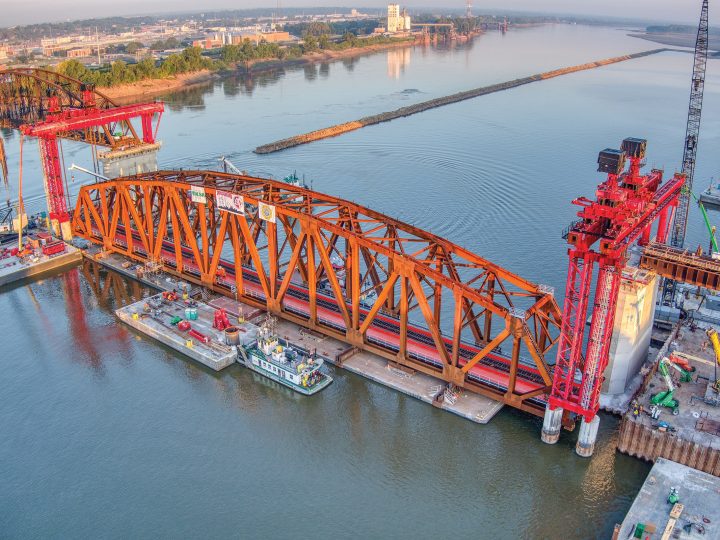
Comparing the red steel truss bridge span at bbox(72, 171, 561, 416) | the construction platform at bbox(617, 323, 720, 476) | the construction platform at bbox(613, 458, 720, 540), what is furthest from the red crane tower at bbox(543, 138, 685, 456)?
the construction platform at bbox(613, 458, 720, 540)

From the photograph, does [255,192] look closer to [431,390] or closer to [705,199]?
[431,390]

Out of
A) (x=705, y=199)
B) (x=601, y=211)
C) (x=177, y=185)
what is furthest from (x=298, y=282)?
(x=705, y=199)

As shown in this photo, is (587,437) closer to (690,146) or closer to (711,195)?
(690,146)

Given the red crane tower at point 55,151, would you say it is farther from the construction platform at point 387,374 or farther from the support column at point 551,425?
the support column at point 551,425

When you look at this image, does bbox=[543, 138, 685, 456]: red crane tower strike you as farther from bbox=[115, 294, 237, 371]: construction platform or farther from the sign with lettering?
the sign with lettering

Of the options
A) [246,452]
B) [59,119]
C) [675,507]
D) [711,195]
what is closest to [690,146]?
[711,195]

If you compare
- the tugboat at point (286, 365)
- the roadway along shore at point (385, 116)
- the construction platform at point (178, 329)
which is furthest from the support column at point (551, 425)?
the roadway along shore at point (385, 116)

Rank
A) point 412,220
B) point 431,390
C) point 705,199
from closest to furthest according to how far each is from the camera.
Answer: point 431,390 < point 412,220 < point 705,199
